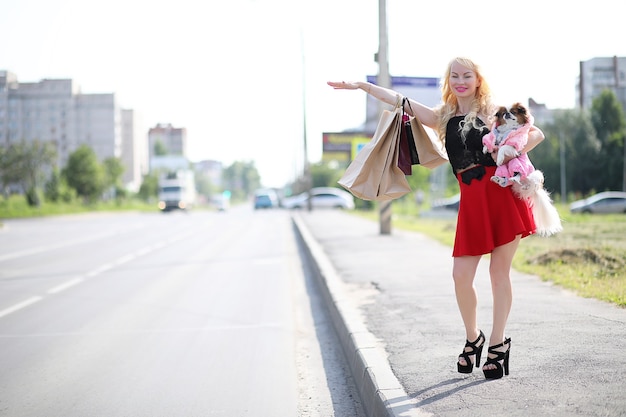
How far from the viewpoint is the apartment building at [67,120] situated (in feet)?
96.1

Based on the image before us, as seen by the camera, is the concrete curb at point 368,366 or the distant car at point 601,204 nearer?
the concrete curb at point 368,366

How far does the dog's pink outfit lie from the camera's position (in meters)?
4.31

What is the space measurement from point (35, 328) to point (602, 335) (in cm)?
522

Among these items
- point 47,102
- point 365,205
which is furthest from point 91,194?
point 365,205

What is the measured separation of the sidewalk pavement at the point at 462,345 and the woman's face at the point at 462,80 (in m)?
1.64

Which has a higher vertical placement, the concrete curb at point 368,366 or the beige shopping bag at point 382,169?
the beige shopping bag at point 382,169

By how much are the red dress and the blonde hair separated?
65 millimetres

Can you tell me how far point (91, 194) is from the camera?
227 ft

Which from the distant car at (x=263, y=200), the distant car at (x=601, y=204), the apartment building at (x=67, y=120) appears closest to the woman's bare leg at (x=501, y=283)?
the apartment building at (x=67, y=120)

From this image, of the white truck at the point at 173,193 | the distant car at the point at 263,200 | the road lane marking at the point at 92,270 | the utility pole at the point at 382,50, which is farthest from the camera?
the distant car at the point at 263,200

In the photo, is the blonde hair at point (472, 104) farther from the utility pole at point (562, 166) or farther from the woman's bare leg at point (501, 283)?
the utility pole at point (562, 166)

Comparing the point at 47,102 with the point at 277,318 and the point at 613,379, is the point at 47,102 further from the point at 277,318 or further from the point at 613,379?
the point at 613,379

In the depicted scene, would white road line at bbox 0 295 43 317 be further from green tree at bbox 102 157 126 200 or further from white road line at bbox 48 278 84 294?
green tree at bbox 102 157 126 200

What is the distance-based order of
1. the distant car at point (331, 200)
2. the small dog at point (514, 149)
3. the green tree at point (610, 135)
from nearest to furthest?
the small dog at point (514, 149) → the green tree at point (610, 135) → the distant car at point (331, 200)
